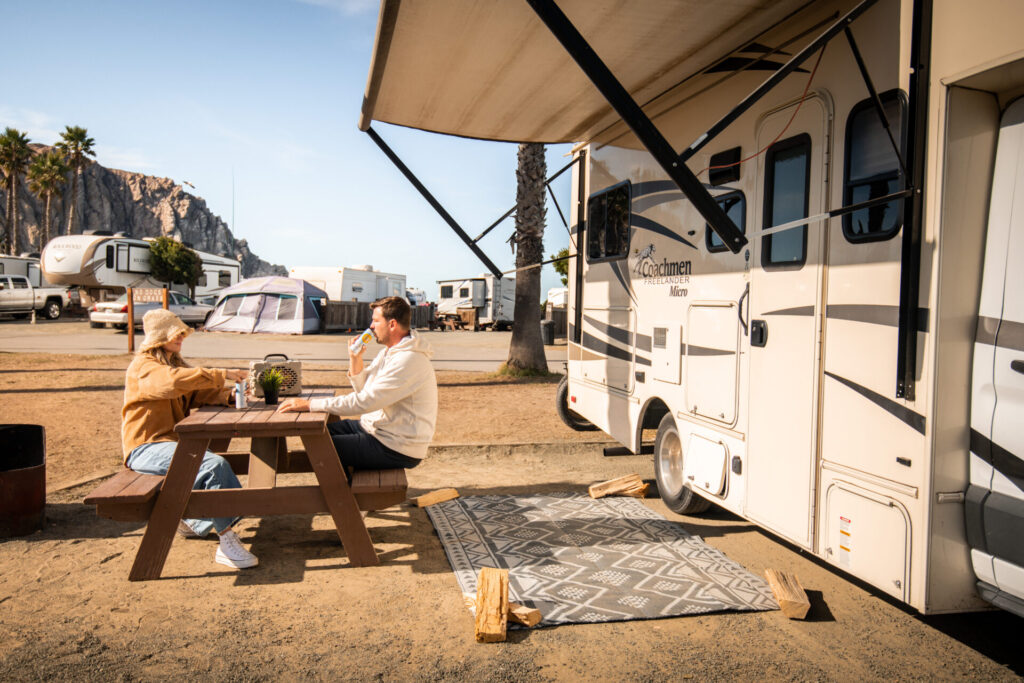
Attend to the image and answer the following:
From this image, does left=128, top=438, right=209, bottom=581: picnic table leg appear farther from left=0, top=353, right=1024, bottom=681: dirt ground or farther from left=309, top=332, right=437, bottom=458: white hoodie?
left=309, top=332, right=437, bottom=458: white hoodie

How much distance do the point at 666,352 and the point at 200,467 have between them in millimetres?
2925

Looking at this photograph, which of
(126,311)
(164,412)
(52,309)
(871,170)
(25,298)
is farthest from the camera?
(52,309)

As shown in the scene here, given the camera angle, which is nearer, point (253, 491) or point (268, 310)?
point (253, 491)

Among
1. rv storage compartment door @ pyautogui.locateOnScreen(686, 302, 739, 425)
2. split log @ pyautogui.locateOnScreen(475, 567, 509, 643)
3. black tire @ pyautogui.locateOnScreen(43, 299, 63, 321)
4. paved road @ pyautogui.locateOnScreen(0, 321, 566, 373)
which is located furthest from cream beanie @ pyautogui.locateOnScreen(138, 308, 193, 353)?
black tire @ pyautogui.locateOnScreen(43, 299, 63, 321)

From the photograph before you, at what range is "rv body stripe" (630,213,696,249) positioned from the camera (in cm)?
461

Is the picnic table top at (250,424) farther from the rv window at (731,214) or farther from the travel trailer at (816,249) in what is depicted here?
the rv window at (731,214)

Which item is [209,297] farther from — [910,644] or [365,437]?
[910,644]

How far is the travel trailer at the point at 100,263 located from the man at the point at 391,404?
27.1 metres

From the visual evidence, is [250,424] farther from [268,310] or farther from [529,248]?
[268,310]

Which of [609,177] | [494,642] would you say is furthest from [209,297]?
[494,642]

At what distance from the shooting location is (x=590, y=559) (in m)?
3.94

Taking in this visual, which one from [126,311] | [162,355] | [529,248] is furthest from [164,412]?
[126,311]

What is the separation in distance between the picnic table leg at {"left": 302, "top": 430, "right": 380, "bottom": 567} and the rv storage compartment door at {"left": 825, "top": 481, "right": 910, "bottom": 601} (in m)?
2.33

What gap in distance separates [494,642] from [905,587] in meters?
1.66
